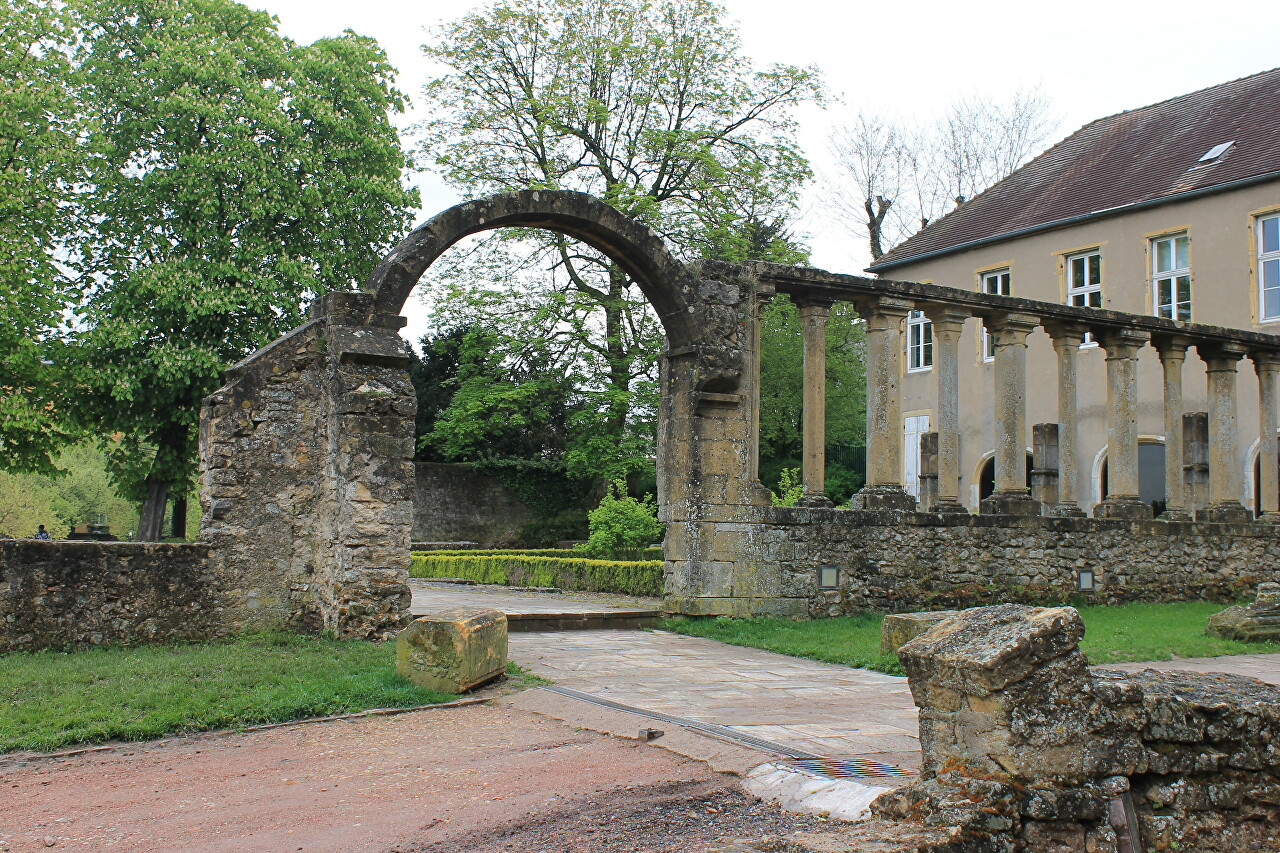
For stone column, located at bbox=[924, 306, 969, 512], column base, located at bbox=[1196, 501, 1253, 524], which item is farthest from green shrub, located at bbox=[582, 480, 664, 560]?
column base, located at bbox=[1196, 501, 1253, 524]

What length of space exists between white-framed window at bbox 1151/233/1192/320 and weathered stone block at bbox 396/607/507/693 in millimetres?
17685

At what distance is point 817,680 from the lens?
26.5 ft

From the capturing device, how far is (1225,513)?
16375mm

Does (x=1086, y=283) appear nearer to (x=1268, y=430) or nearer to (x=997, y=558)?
(x=1268, y=430)

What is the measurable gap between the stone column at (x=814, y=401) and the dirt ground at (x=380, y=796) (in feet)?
21.8

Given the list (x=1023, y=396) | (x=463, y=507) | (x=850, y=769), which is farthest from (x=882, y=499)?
(x=463, y=507)

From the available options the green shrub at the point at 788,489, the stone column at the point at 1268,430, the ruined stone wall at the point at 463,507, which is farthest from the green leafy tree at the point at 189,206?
the stone column at the point at 1268,430

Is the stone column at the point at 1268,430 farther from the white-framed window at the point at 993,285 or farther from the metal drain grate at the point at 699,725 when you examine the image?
the metal drain grate at the point at 699,725

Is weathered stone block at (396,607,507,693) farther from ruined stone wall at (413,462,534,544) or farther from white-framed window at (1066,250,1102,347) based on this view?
ruined stone wall at (413,462,534,544)

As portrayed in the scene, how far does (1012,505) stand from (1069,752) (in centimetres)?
1044

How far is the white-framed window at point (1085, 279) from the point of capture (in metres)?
21.9

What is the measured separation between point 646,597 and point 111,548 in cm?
904

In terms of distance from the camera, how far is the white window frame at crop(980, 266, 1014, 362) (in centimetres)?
2348

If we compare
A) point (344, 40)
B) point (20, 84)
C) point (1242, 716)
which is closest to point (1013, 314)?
point (1242, 716)
